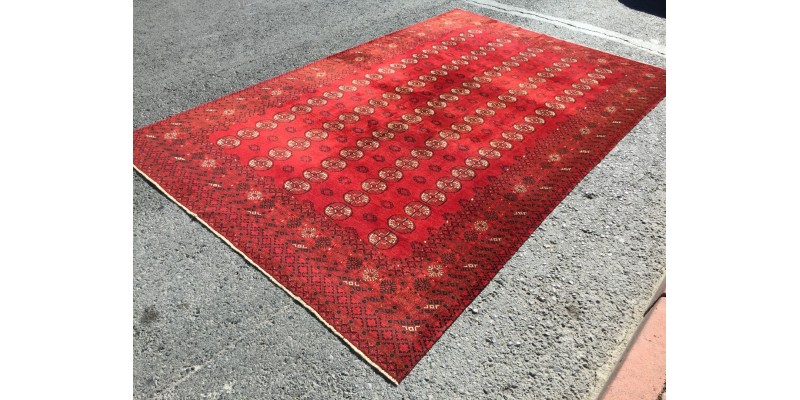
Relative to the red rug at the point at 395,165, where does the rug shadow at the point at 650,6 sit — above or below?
below

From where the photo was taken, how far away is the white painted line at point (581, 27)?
15.8 ft

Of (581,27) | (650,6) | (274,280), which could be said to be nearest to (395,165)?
(274,280)

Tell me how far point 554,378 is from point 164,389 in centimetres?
149

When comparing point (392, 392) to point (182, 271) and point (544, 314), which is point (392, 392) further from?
point (182, 271)

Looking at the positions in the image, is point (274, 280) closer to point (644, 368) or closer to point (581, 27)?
point (644, 368)

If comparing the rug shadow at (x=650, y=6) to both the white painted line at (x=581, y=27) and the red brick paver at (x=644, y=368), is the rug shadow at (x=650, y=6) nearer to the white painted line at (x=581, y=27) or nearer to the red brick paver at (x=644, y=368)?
the white painted line at (x=581, y=27)

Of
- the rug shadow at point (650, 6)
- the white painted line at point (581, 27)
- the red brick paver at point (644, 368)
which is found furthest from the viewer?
the rug shadow at point (650, 6)

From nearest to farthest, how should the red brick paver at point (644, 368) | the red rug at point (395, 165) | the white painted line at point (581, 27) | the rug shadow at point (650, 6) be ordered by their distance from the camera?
the red brick paver at point (644, 368) → the red rug at point (395, 165) → the white painted line at point (581, 27) → the rug shadow at point (650, 6)

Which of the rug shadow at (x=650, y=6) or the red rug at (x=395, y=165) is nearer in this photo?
the red rug at (x=395, y=165)

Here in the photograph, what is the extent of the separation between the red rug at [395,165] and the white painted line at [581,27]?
451 mm

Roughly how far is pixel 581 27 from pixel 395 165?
3085 millimetres

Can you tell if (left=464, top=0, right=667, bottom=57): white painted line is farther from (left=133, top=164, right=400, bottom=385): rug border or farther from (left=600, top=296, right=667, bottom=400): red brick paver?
(left=133, top=164, right=400, bottom=385): rug border

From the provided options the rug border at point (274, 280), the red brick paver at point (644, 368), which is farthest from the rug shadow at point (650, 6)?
the rug border at point (274, 280)

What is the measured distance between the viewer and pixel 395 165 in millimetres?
3133
